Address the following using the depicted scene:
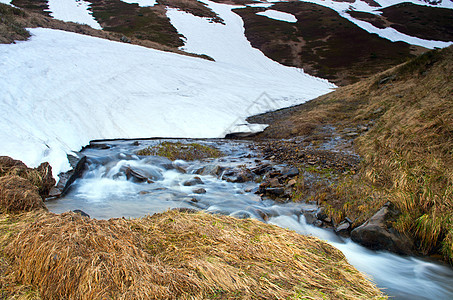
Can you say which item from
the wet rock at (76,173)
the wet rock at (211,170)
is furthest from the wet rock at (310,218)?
the wet rock at (76,173)

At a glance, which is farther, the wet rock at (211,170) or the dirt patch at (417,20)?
the dirt patch at (417,20)

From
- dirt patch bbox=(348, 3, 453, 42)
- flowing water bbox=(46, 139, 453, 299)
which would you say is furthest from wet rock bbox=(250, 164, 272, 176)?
dirt patch bbox=(348, 3, 453, 42)

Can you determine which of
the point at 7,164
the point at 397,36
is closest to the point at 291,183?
the point at 7,164

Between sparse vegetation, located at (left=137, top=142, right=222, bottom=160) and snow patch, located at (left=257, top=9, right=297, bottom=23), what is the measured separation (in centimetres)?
6043

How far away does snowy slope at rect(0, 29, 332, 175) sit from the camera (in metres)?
9.33

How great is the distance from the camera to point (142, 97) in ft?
51.4

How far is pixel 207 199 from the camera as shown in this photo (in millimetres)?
6977

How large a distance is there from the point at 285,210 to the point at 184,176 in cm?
372

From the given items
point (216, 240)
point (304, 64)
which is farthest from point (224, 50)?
point (216, 240)

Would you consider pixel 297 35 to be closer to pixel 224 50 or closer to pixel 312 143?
pixel 224 50

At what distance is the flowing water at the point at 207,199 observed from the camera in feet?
13.5

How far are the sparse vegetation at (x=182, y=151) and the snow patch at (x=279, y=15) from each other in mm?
60430

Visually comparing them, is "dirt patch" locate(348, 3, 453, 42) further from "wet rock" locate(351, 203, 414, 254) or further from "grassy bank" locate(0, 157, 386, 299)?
"grassy bank" locate(0, 157, 386, 299)

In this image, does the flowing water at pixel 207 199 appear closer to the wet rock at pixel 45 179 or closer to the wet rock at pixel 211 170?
the wet rock at pixel 211 170
